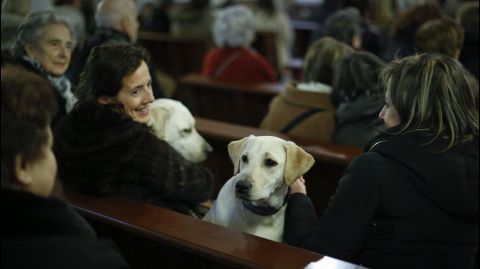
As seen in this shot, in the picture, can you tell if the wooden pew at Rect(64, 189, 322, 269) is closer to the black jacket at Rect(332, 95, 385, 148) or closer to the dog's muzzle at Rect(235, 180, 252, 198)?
the dog's muzzle at Rect(235, 180, 252, 198)

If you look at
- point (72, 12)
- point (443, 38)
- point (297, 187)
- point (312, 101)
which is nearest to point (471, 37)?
point (443, 38)

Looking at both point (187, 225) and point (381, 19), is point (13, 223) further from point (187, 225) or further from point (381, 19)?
point (381, 19)

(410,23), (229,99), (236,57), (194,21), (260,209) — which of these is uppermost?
(410,23)

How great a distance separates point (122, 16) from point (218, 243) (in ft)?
7.40

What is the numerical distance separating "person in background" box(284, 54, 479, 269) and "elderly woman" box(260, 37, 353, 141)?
1.24 m

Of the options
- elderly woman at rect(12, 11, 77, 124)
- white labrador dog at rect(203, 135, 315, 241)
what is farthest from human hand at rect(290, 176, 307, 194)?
elderly woman at rect(12, 11, 77, 124)

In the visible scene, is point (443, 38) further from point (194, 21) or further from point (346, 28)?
point (194, 21)

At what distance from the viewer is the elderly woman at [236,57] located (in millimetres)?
5023

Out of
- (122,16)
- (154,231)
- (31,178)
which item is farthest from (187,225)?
(122,16)

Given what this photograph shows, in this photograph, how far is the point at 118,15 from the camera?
3.77m

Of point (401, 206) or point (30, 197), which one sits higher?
point (30, 197)

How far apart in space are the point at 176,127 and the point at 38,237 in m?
1.52

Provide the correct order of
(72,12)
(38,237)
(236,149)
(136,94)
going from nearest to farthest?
(38,237), (236,149), (136,94), (72,12)

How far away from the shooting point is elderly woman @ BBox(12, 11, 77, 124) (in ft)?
10.4
